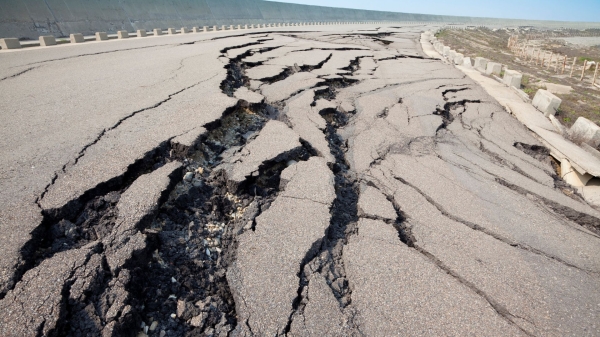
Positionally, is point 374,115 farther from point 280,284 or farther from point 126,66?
point 126,66

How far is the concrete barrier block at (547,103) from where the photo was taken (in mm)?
5629

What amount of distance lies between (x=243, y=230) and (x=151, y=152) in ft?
3.73

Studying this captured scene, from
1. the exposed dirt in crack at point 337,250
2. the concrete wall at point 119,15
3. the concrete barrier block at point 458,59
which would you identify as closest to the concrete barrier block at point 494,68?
the concrete barrier block at point 458,59

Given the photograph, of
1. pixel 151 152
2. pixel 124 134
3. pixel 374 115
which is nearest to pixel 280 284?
pixel 151 152

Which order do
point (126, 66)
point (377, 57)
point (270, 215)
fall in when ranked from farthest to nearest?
point (377, 57) < point (126, 66) < point (270, 215)

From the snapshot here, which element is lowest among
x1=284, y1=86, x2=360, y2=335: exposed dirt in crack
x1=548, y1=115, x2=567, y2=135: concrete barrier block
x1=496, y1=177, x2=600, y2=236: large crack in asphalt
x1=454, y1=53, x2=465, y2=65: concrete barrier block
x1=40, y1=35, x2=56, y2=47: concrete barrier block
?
x1=548, y1=115, x2=567, y2=135: concrete barrier block

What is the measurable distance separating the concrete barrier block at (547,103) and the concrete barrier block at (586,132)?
1.03 metres

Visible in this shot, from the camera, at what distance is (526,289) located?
179 cm

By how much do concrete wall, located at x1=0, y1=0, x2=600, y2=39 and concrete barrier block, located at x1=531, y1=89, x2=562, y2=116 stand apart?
1412 cm

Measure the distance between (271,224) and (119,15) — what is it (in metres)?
16.0

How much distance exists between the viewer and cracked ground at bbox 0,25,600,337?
5.05ft

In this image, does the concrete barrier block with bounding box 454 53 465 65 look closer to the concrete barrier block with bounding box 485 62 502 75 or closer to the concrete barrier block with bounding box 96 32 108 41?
the concrete barrier block with bounding box 485 62 502 75

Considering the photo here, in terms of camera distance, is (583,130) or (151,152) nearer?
(151,152)

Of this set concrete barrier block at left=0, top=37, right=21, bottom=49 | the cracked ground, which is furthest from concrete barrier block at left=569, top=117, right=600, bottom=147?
concrete barrier block at left=0, top=37, right=21, bottom=49
